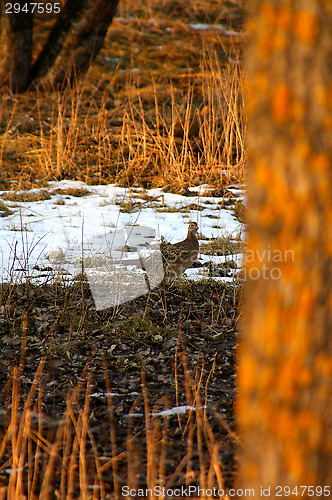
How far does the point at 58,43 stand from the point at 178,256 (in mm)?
Result: 6470

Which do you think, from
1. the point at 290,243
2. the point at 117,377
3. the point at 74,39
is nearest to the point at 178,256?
the point at 117,377

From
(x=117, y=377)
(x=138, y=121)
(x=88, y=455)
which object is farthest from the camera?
(x=138, y=121)

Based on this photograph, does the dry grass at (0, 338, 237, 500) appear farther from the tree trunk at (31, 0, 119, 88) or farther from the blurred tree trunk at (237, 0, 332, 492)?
the tree trunk at (31, 0, 119, 88)

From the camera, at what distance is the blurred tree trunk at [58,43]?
29.8 ft

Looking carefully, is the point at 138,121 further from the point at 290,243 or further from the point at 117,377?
the point at 290,243

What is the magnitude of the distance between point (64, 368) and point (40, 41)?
10.0m

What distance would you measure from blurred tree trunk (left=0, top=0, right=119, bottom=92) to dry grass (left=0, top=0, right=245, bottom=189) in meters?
0.32

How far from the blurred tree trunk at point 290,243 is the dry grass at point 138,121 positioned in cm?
495

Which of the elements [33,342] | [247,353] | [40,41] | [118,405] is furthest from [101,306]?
[40,41]

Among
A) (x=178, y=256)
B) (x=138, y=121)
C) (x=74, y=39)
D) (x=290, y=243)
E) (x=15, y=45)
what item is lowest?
(x=178, y=256)

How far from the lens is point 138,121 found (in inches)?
347

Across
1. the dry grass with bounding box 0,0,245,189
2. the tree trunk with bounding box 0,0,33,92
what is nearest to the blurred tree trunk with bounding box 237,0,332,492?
the dry grass with bounding box 0,0,245,189

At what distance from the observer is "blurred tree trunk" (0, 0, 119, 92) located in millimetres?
9094

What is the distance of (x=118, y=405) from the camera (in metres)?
2.94
